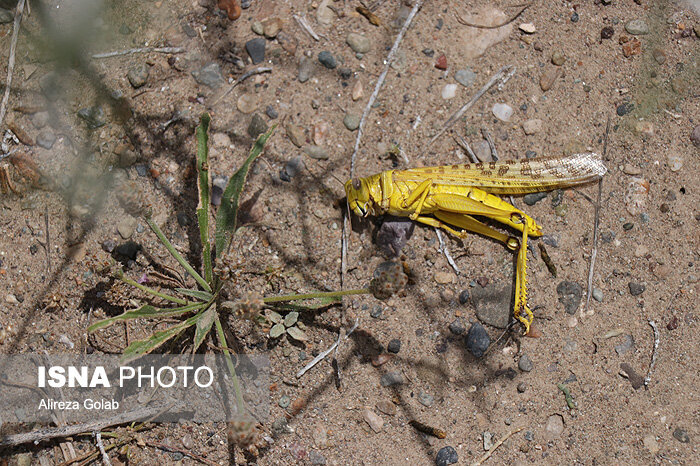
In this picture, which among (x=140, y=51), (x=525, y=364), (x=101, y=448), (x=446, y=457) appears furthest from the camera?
(x=140, y=51)

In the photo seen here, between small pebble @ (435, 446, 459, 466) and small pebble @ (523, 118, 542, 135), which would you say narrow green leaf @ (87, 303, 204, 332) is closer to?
small pebble @ (435, 446, 459, 466)

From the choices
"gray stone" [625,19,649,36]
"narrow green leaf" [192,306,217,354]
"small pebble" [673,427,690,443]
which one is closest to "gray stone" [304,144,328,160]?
"narrow green leaf" [192,306,217,354]

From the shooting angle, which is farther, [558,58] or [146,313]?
[558,58]

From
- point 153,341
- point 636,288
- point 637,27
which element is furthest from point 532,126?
point 153,341

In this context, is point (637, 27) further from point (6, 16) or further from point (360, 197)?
point (6, 16)

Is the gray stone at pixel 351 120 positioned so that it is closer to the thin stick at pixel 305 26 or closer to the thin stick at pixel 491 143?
the thin stick at pixel 305 26

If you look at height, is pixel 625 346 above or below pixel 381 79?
below
